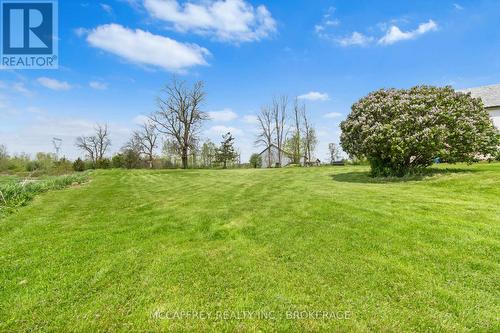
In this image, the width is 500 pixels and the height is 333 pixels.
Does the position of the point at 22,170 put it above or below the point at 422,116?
below

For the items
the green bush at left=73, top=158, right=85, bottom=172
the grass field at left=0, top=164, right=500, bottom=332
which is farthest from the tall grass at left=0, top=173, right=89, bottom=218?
the green bush at left=73, top=158, right=85, bottom=172

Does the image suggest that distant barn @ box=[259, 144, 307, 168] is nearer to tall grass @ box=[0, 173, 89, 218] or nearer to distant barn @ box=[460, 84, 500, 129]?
distant barn @ box=[460, 84, 500, 129]

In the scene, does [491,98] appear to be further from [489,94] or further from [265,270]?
[265,270]

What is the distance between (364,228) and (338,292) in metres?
2.18

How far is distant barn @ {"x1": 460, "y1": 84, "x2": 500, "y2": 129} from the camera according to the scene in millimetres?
22273

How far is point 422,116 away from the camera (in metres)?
11.0

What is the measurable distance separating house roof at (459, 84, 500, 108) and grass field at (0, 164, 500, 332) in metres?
22.4

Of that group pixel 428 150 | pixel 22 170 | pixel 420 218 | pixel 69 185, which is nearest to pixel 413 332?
pixel 420 218

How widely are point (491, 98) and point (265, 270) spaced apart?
29.1m

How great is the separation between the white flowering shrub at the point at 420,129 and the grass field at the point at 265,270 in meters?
4.46

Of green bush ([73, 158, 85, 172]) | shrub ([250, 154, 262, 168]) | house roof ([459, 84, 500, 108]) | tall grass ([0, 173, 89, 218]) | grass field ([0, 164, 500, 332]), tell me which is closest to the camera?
grass field ([0, 164, 500, 332])

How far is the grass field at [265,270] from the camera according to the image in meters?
2.82

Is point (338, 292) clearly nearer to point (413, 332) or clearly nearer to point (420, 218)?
point (413, 332)

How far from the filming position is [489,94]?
23672mm
